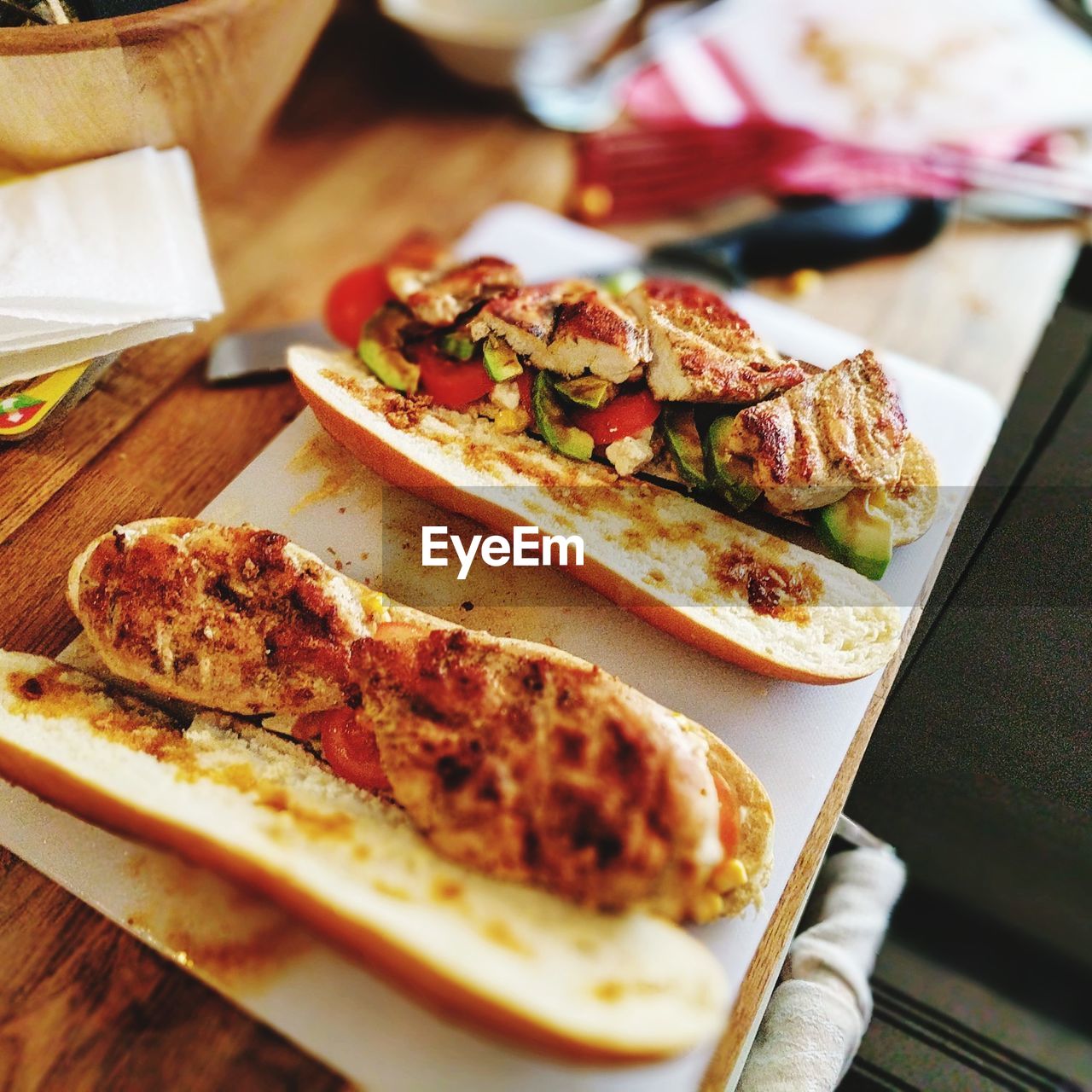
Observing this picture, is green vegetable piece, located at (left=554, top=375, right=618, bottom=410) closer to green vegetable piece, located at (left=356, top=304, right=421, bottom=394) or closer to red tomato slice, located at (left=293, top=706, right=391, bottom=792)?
green vegetable piece, located at (left=356, top=304, right=421, bottom=394)

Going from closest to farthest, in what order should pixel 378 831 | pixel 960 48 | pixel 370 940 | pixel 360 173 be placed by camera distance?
pixel 370 940
pixel 378 831
pixel 360 173
pixel 960 48

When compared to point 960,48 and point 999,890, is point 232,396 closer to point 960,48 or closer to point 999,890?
point 999,890

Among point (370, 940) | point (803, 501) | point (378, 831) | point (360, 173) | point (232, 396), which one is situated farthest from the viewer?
point (360, 173)

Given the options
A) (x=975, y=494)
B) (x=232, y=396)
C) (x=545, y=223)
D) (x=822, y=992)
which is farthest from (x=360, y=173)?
(x=822, y=992)

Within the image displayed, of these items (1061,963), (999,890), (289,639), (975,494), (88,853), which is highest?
(289,639)

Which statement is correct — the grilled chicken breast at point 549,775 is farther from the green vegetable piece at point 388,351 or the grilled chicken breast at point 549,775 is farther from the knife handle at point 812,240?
the knife handle at point 812,240

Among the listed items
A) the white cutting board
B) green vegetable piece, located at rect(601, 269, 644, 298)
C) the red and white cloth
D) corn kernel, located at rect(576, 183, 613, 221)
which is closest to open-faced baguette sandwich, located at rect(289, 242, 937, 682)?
the white cutting board

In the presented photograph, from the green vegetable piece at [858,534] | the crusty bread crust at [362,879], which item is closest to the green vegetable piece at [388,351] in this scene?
the crusty bread crust at [362,879]
